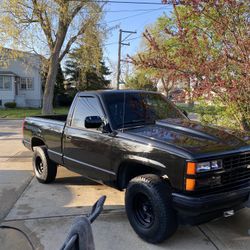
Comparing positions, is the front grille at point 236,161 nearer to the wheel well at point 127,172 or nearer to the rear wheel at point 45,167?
the wheel well at point 127,172

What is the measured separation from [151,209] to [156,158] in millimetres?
660

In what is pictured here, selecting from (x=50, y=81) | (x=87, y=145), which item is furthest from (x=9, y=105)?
(x=87, y=145)

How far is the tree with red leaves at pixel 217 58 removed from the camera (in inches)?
244

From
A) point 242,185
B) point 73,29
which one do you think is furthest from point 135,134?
point 73,29

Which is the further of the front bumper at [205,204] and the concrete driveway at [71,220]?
the concrete driveway at [71,220]

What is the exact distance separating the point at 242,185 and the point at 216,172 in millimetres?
483

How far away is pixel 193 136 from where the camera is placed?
396cm

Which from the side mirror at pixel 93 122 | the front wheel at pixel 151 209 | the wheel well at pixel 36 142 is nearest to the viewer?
the front wheel at pixel 151 209

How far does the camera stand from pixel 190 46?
6832mm

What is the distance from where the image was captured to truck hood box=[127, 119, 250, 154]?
3598mm

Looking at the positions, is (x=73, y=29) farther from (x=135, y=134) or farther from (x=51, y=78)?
(x=135, y=134)

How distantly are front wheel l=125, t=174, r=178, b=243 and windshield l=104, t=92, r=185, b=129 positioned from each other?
3.28ft

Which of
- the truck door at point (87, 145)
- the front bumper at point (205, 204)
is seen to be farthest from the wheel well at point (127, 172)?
the front bumper at point (205, 204)

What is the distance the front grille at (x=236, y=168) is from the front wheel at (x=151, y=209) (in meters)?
0.68
